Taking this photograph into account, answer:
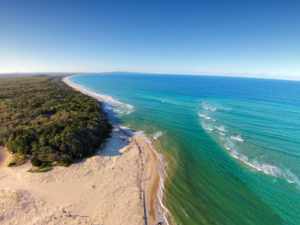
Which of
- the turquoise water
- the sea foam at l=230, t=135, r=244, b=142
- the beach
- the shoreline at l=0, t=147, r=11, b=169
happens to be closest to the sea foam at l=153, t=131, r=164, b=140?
the turquoise water

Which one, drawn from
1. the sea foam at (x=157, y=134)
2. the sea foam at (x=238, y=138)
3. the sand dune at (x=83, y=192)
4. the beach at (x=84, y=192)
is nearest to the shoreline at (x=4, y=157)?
the beach at (x=84, y=192)

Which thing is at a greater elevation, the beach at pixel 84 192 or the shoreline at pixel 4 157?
the shoreline at pixel 4 157

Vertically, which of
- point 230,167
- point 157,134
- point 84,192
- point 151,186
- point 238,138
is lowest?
point 151,186

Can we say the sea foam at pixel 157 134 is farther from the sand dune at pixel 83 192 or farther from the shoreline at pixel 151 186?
the sand dune at pixel 83 192

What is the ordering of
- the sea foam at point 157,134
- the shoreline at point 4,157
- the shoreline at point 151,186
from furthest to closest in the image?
the sea foam at point 157,134 < the shoreline at point 4,157 < the shoreline at point 151,186

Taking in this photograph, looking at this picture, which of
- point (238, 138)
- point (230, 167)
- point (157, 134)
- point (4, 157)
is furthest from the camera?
point (157, 134)

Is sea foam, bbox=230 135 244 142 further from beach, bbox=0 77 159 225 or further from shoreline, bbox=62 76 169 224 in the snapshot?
beach, bbox=0 77 159 225

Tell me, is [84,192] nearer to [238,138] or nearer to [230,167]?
[230,167]

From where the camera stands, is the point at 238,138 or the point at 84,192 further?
the point at 238,138

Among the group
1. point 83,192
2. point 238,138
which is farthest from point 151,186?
point 238,138

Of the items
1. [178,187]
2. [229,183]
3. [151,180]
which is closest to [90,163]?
[151,180]
